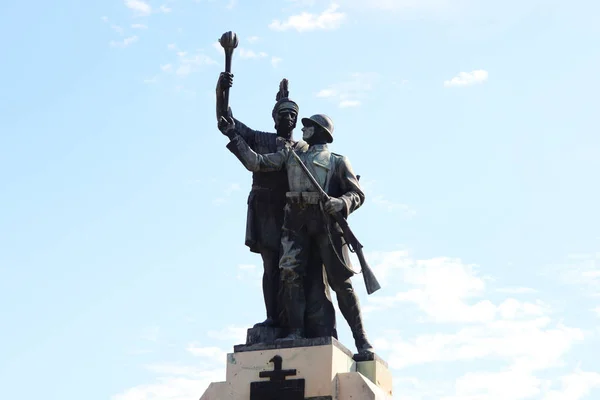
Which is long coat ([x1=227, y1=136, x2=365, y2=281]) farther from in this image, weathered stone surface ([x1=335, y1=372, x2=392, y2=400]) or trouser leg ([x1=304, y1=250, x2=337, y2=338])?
weathered stone surface ([x1=335, y1=372, x2=392, y2=400])

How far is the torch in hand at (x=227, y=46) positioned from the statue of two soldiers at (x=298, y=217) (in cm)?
3

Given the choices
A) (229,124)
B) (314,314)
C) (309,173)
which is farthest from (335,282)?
(229,124)

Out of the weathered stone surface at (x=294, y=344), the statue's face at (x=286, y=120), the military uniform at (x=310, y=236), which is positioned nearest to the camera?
the weathered stone surface at (x=294, y=344)

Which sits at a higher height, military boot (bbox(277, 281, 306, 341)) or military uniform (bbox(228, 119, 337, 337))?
A: military uniform (bbox(228, 119, 337, 337))

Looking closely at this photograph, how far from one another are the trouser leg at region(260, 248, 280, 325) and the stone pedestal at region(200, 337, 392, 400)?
0.69 m

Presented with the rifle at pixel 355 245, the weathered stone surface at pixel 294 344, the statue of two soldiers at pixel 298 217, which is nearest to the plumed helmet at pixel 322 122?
the statue of two soldiers at pixel 298 217

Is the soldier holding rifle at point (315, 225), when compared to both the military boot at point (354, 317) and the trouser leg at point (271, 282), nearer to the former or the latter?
the military boot at point (354, 317)

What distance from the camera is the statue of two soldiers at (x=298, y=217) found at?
46.2 ft

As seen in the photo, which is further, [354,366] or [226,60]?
[226,60]

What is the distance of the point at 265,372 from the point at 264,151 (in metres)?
3.03

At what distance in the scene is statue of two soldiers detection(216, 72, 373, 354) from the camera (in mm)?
14086

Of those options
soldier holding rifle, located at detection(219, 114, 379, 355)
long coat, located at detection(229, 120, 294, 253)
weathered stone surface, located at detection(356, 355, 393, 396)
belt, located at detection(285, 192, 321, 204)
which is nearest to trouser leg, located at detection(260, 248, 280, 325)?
long coat, located at detection(229, 120, 294, 253)

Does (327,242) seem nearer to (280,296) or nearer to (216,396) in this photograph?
(280,296)

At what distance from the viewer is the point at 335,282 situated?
14.2 m
